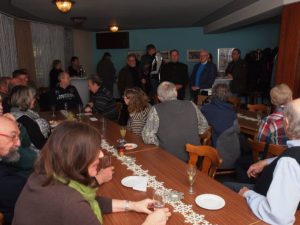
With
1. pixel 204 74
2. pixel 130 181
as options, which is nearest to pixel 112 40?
pixel 204 74

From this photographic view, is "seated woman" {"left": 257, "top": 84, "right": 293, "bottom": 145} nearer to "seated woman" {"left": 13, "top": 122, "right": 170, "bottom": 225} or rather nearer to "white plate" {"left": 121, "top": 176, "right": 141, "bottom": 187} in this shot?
"white plate" {"left": 121, "top": 176, "right": 141, "bottom": 187}

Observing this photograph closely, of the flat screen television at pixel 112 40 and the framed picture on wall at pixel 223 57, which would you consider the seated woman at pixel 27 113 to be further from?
the framed picture on wall at pixel 223 57

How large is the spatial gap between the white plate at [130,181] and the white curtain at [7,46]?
5.22 meters

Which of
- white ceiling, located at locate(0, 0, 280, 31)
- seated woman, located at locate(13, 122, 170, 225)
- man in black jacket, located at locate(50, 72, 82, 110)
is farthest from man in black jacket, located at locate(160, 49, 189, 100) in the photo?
seated woman, located at locate(13, 122, 170, 225)

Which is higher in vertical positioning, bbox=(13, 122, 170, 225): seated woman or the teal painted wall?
the teal painted wall

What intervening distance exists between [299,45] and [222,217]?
12.4 ft

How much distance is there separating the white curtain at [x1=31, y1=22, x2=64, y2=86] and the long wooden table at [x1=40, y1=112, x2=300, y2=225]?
647 cm

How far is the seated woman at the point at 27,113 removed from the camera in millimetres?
2684

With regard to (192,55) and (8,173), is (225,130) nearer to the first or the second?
(8,173)

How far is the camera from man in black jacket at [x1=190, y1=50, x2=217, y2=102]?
6.26 meters

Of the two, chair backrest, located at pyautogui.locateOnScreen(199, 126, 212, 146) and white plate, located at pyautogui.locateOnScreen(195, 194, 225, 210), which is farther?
chair backrest, located at pyautogui.locateOnScreen(199, 126, 212, 146)

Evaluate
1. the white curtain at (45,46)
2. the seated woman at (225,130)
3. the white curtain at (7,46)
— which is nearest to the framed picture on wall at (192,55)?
the white curtain at (45,46)

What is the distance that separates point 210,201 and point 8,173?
4.06 feet

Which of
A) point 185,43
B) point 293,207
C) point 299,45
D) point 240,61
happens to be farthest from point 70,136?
point 185,43
